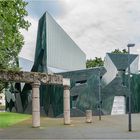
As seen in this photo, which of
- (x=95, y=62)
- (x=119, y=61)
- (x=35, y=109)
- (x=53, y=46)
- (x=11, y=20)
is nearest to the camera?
(x=11, y=20)

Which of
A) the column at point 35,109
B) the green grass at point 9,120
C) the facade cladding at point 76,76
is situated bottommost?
the green grass at point 9,120

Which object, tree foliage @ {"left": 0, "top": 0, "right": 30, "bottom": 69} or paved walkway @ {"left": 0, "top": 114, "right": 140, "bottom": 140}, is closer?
paved walkway @ {"left": 0, "top": 114, "right": 140, "bottom": 140}

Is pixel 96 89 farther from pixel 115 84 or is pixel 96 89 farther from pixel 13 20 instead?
pixel 13 20

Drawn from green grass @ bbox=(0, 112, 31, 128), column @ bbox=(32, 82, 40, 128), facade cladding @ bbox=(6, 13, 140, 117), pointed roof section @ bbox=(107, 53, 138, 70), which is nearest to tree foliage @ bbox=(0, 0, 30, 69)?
column @ bbox=(32, 82, 40, 128)

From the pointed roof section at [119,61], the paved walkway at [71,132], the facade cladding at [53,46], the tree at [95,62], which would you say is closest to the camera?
the paved walkway at [71,132]

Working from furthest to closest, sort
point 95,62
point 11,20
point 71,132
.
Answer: point 95,62
point 71,132
point 11,20

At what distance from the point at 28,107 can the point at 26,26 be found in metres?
42.9

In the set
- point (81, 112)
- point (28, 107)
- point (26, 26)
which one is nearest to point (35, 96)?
point (26, 26)

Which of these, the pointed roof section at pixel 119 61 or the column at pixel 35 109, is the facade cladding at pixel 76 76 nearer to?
the pointed roof section at pixel 119 61

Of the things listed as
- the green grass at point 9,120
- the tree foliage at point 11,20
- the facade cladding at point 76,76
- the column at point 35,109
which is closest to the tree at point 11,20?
the tree foliage at point 11,20

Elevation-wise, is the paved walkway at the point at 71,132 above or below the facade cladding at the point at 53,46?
below

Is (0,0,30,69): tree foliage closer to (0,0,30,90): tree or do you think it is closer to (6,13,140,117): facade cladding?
(0,0,30,90): tree

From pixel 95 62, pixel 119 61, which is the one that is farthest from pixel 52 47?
pixel 95 62

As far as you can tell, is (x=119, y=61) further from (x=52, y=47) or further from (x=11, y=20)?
(x=11, y=20)
